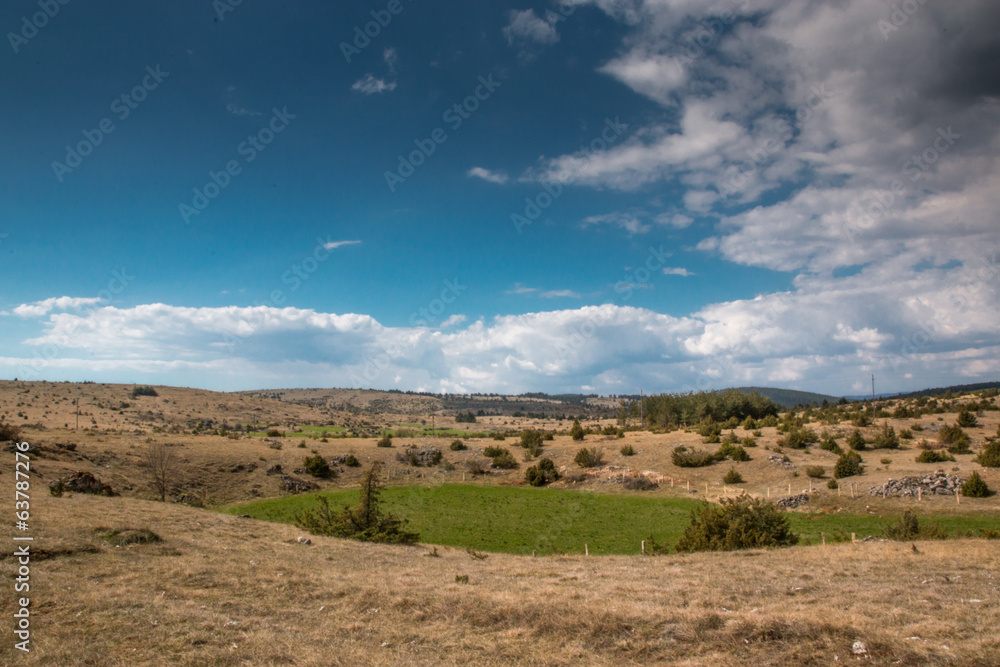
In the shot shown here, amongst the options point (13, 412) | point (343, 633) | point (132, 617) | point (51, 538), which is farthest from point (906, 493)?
point (13, 412)

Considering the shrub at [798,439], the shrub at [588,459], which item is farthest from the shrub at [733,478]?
the shrub at [588,459]

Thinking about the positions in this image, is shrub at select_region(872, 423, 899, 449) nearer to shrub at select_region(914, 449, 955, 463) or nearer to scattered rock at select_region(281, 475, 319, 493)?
shrub at select_region(914, 449, 955, 463)

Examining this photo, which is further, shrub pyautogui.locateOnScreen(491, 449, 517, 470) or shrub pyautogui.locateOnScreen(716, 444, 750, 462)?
shrub pyautogui.locateOnScreen(491, 449, 517, 470)

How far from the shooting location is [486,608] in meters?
12.0

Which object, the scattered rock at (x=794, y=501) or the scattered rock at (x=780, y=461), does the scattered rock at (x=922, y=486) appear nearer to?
the scattered rock at (x=794, y=501)

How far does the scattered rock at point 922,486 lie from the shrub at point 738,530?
67.1 feet

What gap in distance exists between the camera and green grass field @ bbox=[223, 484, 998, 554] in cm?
3097

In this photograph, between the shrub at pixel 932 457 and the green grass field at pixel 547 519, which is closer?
the green grass field at pixel 547 519

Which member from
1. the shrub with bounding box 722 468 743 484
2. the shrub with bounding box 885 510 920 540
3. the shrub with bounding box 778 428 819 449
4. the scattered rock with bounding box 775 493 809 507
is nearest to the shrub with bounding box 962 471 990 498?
the scattered rock with bounding box 775 493 809 507

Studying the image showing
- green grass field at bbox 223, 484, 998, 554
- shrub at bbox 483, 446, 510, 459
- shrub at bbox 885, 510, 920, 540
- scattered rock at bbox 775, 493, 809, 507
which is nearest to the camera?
shrub at bbox 885, 510, 920, 540

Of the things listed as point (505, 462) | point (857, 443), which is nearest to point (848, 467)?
point (857, 443)

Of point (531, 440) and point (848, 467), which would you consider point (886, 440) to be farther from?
point (531, 440)

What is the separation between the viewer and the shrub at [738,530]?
2288 cm

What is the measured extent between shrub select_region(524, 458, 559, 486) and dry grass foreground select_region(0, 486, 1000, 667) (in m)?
39.7
